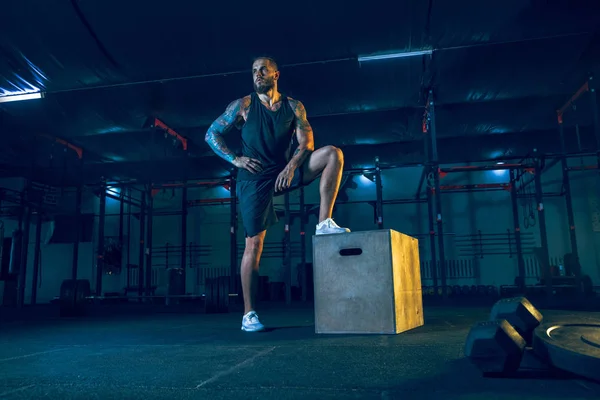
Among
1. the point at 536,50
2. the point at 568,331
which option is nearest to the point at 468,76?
the point at 536,50

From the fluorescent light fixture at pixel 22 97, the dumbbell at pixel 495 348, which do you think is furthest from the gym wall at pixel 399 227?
the dumbbell at pixel 495 348

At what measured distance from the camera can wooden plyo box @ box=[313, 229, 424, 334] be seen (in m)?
1.97

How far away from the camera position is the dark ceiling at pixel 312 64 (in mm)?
3834

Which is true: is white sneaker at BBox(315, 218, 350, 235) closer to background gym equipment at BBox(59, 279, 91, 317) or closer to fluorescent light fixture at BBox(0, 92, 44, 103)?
background gym equipment at BBox(59, 279, 91, 317)

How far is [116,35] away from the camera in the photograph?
4.01 metres

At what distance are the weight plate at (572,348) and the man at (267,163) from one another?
109cm

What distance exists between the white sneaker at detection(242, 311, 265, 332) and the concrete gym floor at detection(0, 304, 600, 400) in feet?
1.07

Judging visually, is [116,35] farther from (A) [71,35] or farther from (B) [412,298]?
(B) [412,298]

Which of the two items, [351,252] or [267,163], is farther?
[267,163]

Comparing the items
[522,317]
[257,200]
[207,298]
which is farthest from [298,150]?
[207,298]

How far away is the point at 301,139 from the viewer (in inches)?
90.8

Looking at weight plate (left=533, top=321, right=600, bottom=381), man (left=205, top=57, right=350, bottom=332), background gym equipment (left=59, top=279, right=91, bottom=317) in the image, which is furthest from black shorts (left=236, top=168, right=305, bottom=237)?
background gym equipment (left=59, top=279, right=91, bottom=317)

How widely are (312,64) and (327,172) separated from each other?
2600mm

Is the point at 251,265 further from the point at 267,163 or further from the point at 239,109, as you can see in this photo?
the point at 239,109
